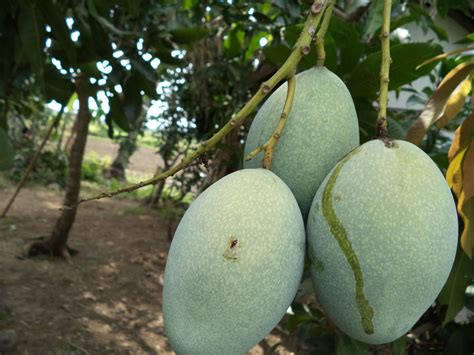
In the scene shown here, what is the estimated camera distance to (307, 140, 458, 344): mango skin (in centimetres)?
63

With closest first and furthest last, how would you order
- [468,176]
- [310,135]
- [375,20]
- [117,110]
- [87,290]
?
[310,135]
[468,176]
[375,20]
[117,110]
[87,290]

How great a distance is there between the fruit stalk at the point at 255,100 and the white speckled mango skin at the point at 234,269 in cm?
6

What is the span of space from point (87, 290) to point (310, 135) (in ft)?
11.2

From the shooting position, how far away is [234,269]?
63 cm

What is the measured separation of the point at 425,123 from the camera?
123cm

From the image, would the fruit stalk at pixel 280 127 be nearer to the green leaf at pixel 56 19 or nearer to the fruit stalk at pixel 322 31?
the fruit stalk at pixel 322 31

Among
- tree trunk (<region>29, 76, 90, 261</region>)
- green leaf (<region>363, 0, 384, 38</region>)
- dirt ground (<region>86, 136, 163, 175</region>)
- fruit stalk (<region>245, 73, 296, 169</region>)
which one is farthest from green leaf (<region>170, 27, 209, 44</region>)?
dirt ground (<region>86, 136, 163, 175</region>)

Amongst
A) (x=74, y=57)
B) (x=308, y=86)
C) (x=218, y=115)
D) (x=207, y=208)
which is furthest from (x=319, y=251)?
(x=218, y=115)

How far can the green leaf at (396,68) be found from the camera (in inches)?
49.4

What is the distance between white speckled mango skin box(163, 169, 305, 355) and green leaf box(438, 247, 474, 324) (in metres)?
0.88

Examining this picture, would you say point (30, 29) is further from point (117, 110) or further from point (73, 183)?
point (73, 183)

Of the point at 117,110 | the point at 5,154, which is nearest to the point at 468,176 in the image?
the point at 5,154

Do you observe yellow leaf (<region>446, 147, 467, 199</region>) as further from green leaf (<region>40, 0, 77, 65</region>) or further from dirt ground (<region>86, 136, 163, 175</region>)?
dirt ground (<region>86, 136, 163, 175</region>)

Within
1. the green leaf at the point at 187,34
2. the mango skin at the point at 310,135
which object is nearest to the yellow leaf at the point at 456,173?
the mango skin at the point at 310,135
